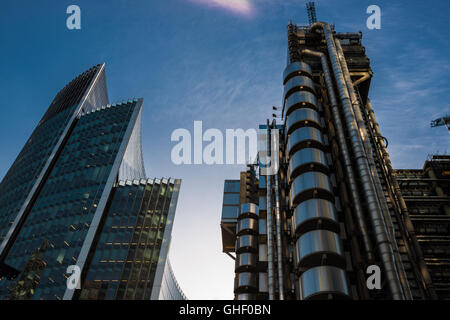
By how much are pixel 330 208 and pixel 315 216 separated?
5.47 feet

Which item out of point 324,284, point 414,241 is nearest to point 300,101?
point 414,241

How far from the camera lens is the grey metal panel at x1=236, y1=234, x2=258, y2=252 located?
49.2 metres

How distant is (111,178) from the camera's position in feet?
277

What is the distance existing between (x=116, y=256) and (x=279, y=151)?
143 feet

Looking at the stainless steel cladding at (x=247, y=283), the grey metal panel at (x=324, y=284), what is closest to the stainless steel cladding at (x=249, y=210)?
the stainless steel cladding at (x=247, y=283)

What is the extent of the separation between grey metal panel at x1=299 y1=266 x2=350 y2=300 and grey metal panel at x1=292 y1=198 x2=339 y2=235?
420cm

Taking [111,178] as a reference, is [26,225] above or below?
below

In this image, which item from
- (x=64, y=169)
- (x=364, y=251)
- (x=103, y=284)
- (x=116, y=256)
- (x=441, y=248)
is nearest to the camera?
(x=364, y=251)

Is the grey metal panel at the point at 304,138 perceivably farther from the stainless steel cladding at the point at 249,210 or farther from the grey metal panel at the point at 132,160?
the grey metal panel at the point at 132,160

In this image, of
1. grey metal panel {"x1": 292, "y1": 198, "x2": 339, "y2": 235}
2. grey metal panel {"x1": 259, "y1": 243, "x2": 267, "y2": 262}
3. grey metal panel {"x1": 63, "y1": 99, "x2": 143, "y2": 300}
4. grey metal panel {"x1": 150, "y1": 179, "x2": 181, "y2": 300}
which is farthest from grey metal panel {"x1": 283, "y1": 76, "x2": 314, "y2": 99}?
grey metal panel {"x1": 63, "y1": 99, "x2": 143, "y2": 300}

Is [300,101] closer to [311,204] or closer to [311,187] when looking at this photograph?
[311,187]

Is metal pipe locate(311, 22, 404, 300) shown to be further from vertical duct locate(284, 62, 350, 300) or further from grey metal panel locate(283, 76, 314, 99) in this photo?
grey metal panel locate(283, 76, 314, 99)

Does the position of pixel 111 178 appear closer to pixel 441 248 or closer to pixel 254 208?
pixel 254 208
